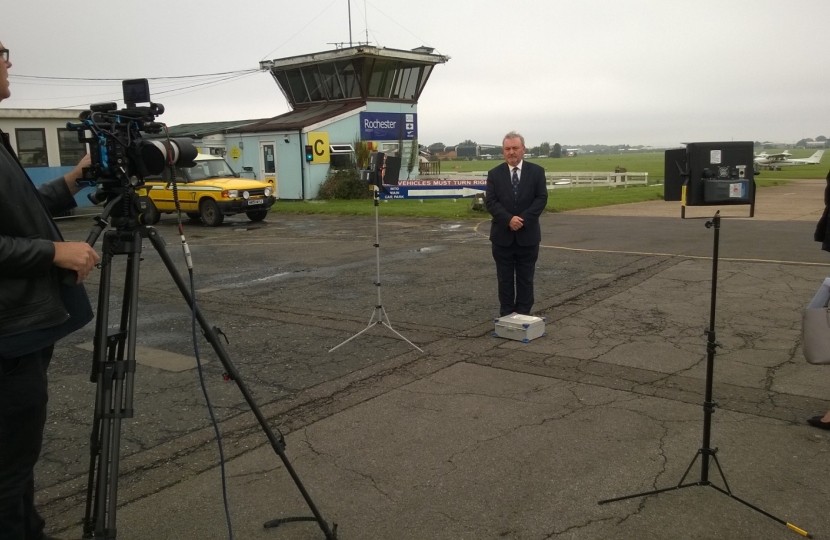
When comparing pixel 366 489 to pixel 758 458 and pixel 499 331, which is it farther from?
pixel 499 331

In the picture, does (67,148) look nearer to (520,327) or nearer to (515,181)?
(515,181)

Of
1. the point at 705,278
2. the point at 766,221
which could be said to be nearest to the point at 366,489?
the point at 705,278

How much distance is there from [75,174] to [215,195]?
60.0 feet

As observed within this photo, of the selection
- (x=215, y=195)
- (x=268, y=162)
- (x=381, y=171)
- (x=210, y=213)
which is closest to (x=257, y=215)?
(x=210, y=213)

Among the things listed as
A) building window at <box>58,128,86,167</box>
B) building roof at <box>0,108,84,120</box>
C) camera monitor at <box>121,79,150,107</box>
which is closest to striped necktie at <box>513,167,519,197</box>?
camera monitor at <box>121,79,150,107</box>

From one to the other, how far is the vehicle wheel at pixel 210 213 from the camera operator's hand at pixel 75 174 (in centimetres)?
1808

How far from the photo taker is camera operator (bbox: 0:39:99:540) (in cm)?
272

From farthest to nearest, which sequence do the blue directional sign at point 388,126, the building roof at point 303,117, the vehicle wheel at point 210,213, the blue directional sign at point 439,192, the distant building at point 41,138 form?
the blue directional sign at point 388,126 → the building roof at point 303,117 → the distant building at point 41,138 → the blue directional sign at point 439,192 → the vehicle wheel at point 210,213

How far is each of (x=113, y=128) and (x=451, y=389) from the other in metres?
3.79

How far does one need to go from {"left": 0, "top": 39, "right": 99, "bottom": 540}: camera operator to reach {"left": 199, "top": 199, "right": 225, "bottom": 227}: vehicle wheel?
18.4 metres

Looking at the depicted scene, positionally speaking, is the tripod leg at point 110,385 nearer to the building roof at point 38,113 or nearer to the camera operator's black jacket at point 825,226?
the camera operator's black jacket at point 825,226

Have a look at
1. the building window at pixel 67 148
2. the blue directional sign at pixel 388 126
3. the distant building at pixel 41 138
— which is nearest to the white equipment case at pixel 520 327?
the distant building at pixel 41 138

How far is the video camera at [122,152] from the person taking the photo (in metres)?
2.87

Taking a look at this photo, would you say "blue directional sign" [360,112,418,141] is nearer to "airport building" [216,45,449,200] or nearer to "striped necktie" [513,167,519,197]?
"airport building" [216,45,449,200]
